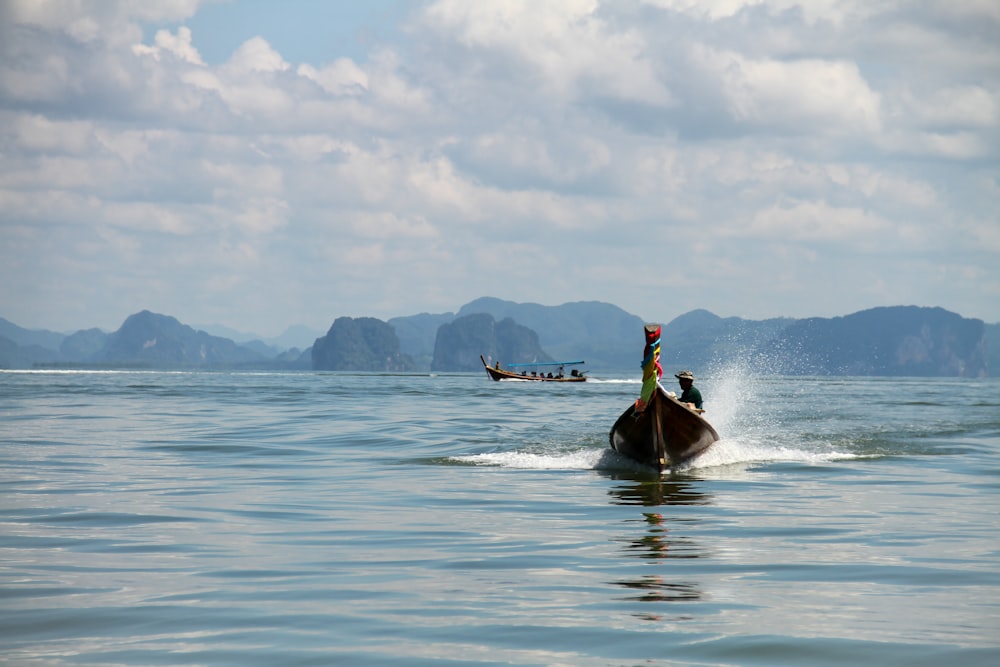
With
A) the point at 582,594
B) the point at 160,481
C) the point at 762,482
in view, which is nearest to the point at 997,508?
the point at 762,482

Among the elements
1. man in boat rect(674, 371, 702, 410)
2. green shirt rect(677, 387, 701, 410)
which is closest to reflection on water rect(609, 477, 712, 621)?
man in boat rect(674, 371, 702, 410)

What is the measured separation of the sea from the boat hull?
0.39m

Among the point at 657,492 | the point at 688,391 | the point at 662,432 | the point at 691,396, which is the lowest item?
the point at 657,492

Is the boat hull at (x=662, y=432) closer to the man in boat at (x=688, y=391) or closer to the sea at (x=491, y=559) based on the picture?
the sea at (x=491, y=559)

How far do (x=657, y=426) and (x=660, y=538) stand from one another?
9.81 meters

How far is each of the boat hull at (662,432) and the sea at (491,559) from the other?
389 mm

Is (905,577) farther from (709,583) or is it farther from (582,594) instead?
(582,594)

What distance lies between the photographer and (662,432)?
2466cm

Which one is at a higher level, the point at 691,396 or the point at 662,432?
the point at 691,396

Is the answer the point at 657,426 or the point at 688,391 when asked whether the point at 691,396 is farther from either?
the point at 657,426

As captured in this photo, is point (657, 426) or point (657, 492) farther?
point (657, 426)

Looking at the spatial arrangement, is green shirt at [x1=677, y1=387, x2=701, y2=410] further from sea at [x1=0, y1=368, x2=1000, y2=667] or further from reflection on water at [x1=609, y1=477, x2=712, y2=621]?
reflection on water at [x1=609, y1=477, x2=712, y2=621]

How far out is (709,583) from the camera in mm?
11594

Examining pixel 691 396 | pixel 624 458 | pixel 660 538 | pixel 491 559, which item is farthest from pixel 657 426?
pixel 491 559
